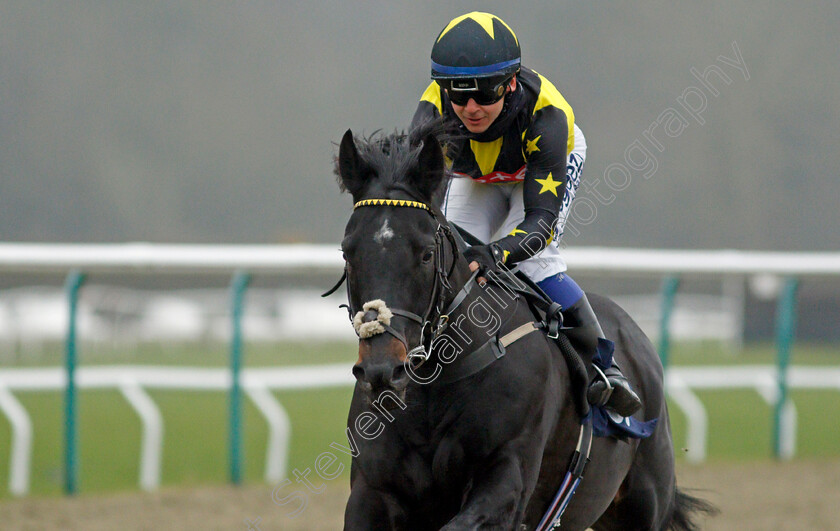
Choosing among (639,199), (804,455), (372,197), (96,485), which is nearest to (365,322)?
(372,197)

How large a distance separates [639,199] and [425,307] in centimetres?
2139

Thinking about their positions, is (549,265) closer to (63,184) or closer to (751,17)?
(63,184)

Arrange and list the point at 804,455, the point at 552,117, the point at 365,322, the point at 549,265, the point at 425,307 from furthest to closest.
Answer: the point at 804,455 < the point at 549,265 < the point at 552,117 < the point at 425,307 < the point at 365,322

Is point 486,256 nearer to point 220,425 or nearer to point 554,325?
point 554,325

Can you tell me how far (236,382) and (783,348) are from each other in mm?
4588

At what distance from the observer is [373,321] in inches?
107

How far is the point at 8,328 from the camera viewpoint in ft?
42.1

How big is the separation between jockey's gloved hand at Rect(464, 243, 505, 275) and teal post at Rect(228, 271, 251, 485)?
A: 420cm

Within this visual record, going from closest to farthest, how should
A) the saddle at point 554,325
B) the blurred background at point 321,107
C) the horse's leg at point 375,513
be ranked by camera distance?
the horse's leg at point 375,513, the saddle at point 554,325, the blurred background at point 321,107

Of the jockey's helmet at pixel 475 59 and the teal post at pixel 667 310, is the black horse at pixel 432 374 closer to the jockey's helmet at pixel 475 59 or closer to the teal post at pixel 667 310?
the jockey's helmet at pixel 475 59

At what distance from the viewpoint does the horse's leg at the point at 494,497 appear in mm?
3090

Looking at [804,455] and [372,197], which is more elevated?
[372,197]

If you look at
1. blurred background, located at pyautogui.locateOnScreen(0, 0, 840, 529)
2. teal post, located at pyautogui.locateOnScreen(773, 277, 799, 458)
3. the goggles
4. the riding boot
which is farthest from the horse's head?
blurred background, located at pyautogui.locateOnScreen(0, 0, 840, 529)

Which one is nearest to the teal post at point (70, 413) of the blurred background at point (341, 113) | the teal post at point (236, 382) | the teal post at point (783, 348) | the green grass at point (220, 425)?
the green grass at point (220, 425)
